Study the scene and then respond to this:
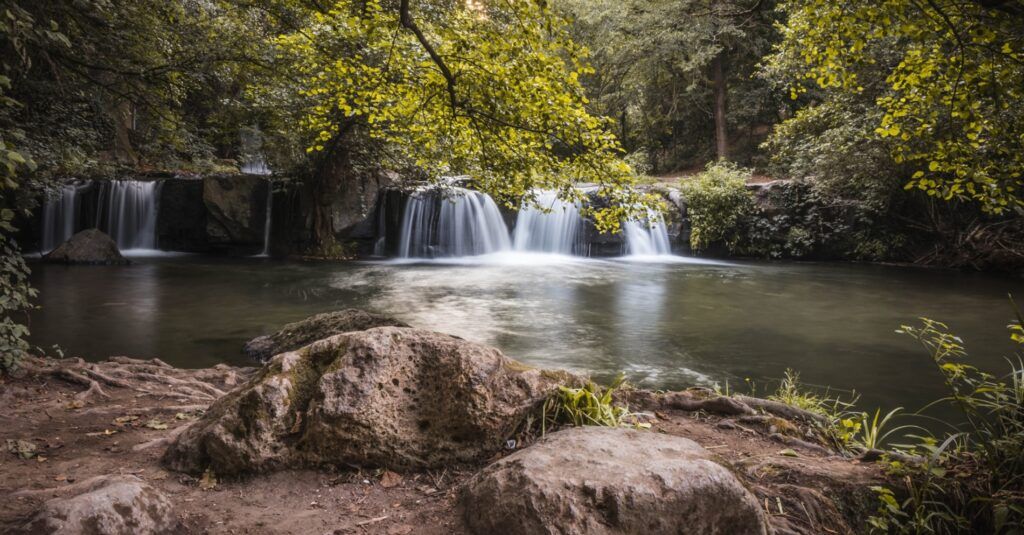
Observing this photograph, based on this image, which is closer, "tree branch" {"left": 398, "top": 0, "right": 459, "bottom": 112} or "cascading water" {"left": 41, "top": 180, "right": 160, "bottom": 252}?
"tree branch" {"left": 398, "top": 0, "right": 459, "bottom": 112}

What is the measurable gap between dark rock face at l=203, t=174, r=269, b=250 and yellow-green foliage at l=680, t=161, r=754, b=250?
16.1 metres

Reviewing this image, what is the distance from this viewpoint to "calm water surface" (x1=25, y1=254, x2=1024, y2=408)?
26.2 ft

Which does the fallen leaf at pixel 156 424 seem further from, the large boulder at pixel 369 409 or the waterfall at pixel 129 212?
the waterfall at pixel 129 212

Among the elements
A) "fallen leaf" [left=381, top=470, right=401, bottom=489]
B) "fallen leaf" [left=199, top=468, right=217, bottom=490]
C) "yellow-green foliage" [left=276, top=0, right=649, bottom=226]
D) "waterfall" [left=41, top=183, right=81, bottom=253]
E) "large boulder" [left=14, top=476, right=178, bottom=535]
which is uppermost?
"yellow-green foliage" [left=276, top=0, right=649, bottom=226]

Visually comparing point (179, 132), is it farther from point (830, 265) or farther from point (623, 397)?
point (830, 265)

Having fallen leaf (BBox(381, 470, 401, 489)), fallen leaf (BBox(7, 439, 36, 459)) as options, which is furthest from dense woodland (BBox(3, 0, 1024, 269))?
fallen leaf (BBox(381, 470, 401, 489))

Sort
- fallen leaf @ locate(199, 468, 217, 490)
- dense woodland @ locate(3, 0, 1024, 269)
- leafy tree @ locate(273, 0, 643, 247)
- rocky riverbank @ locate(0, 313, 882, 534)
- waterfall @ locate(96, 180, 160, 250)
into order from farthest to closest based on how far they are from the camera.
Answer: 1. waterfall @ locate(96, 180, 160, 250)
2. leafy tree @ locate(273, 0, 643, 247)
3. dense woodland @ locate(3, 0, 1024, 269)
4. fallen leaf @ locate(199, 468, 217, 490)
5. rocky riverbank @ locate(0, 313, 882, 534)

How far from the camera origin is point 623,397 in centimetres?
459

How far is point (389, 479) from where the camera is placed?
3.13 meters

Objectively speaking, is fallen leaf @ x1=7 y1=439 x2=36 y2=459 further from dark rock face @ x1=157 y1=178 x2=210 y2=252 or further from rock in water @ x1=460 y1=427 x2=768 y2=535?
dark rock face @ x1=157 y1=178 x2=210 y2=252

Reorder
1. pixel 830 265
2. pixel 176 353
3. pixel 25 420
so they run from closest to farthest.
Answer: pixel 25 420 < pixel 176 353 < pixel 830 265

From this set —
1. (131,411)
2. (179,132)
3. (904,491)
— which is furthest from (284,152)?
(904,491)

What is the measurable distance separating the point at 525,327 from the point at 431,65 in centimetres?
535

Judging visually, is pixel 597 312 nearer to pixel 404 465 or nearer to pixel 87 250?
pixel 404 465
